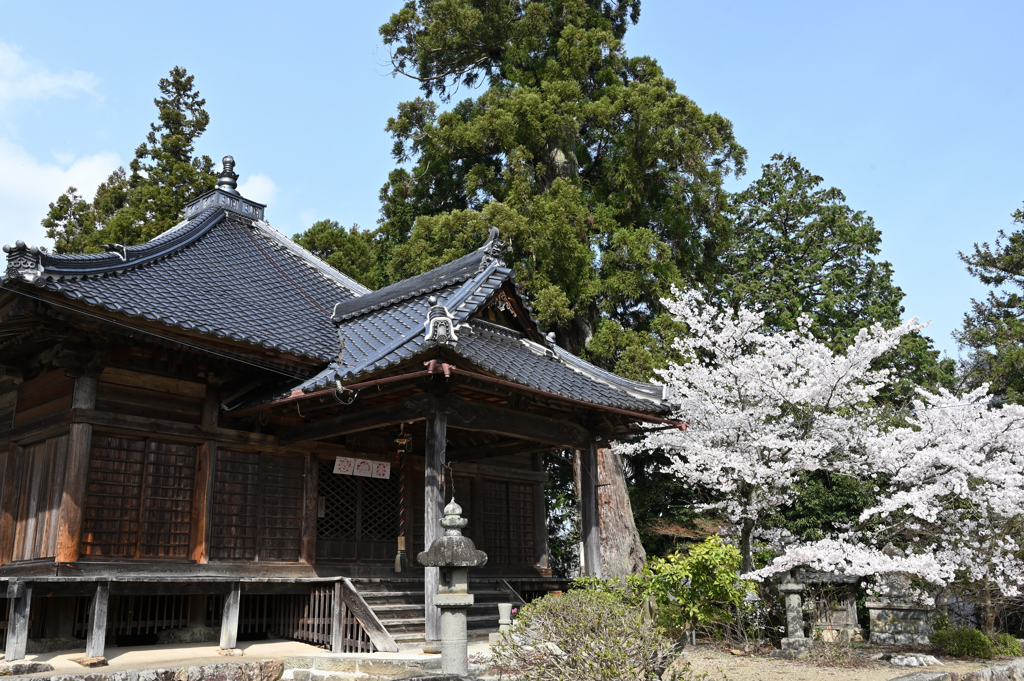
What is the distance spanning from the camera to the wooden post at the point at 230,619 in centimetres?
952

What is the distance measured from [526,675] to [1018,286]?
24.5 meters

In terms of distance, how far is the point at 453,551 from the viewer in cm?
779

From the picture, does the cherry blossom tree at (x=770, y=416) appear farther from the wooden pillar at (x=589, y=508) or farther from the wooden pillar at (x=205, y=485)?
the wooden pillar at (x=205, y=485)

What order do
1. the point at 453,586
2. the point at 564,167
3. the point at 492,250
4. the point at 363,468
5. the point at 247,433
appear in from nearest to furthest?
1. the point at 453,586
2. the point at 247,433
3. the point at 363,468
4. the point at 492,250
5. the point at 564,167

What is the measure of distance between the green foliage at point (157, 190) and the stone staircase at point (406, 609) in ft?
47.2

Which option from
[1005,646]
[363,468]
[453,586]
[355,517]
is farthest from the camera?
[1005,646]

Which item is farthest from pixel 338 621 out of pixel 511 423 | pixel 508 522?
pixel 508 522

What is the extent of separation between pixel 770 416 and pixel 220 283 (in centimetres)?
986

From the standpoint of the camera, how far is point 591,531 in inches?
468

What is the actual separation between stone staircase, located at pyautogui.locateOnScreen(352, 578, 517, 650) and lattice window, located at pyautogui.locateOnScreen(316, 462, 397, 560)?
1.06 meters

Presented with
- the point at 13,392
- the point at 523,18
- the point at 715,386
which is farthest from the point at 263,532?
the point at 523,18

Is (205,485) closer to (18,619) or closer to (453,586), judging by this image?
(18,619)

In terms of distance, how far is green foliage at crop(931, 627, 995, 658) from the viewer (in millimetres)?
12336

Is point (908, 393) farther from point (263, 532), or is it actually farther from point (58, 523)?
point (58, 523)
